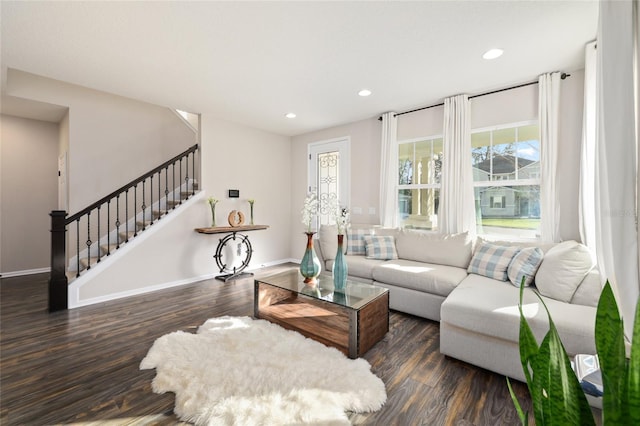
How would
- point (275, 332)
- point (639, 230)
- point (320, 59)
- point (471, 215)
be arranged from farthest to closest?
1. point (471, 215)
2. point (320, 59)
3. point (275, 332)
4. point (639, 230)

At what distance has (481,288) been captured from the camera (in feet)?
8.00

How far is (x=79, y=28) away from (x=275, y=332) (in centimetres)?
304

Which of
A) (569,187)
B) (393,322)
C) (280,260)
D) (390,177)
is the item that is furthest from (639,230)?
(280,260)

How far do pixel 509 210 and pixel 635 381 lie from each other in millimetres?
3345

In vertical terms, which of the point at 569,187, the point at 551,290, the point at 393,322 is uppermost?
the point at 569,187

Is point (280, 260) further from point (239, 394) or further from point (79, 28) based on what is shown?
point (79, 28)

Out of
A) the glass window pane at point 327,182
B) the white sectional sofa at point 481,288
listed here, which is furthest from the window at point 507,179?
the glass window pane at point 327,182

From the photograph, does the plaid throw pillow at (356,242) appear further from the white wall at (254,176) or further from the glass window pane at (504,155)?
the white wall at (254,176)

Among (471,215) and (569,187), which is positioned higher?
(569,187)

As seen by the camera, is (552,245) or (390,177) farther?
(390,177)

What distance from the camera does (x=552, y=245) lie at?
2.77 m

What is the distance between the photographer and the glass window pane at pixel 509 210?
3.26 metres

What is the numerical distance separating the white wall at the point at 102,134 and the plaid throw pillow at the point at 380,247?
13.4ft

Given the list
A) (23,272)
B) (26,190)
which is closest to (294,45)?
(26,190)
